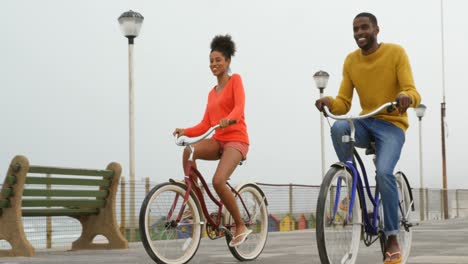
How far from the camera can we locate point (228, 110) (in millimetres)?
6707

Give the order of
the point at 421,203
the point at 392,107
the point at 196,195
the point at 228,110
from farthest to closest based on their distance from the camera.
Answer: the point at 421,203
the point at 228,110
the point at 196,195
the point at 392,107

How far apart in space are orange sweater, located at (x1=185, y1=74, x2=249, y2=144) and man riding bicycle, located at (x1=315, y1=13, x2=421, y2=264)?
1.34 metres

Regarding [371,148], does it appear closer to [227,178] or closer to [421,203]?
[227,178]

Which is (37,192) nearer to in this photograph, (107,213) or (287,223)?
(107,213)

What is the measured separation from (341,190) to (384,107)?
1.98ft

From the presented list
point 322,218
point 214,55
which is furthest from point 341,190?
point 214,55

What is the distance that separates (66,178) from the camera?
9156mm

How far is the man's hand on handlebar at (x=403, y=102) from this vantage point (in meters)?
4.84

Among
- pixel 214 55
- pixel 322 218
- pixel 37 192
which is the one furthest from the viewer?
pixel 37 192

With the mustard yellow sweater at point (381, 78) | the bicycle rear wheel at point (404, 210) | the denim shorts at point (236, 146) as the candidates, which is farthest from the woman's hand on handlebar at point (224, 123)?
the bicycle rear wheel at point (404, 210)

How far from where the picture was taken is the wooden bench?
8312mm

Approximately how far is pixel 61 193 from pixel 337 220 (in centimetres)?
511

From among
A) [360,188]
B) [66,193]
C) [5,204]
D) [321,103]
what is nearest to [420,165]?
[66,193]

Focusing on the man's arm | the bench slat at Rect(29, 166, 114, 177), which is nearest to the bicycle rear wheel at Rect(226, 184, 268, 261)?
the man's arm
